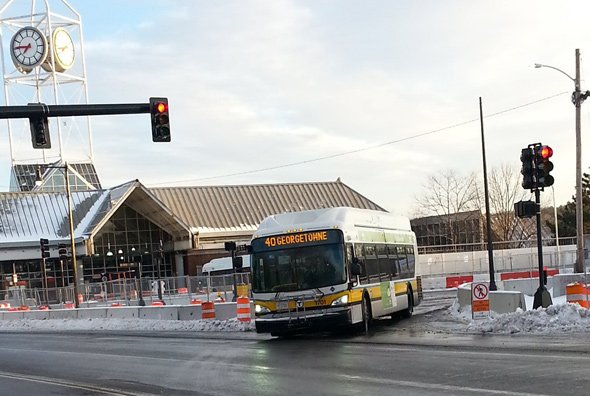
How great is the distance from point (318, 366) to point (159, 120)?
704 centimetres

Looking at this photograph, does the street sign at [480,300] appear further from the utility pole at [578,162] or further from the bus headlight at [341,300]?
the utility pole at [578,162]

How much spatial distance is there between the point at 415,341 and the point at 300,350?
8.46 ft

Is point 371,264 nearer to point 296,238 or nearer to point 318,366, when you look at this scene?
point 296,238

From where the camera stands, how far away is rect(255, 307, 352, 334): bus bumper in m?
17.5

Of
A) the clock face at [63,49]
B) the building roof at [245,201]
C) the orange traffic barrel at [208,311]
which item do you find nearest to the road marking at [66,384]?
the orange traffic barrel at [208,311]

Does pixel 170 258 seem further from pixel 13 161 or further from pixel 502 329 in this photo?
pixel 502 329

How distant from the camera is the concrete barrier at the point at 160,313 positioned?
2762 cm

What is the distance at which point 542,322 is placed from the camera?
1655 centimetres

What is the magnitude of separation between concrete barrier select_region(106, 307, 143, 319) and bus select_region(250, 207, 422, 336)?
12.4m

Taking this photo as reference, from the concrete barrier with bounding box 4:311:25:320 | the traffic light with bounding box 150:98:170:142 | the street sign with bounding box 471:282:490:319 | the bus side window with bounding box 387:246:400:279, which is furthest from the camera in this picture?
the concrete barrier with bounding box 4:311:25:320

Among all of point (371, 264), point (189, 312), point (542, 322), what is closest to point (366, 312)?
point (371, 264)

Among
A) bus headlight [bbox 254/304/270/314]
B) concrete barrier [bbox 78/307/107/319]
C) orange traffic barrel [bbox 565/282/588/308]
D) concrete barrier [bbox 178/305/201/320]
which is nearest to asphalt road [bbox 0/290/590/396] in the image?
bus headlight [bbox 254/304/270/314]

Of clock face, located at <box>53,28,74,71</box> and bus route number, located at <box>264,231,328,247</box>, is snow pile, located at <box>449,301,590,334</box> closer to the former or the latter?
bus route number, located at <box>264,231,328,247</box>

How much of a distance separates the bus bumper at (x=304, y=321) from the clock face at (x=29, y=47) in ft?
178
